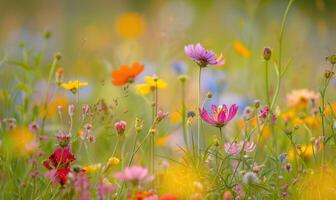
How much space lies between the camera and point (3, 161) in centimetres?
137

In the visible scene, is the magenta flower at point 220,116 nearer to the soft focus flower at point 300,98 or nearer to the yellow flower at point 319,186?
the yellow flower at point 319,186

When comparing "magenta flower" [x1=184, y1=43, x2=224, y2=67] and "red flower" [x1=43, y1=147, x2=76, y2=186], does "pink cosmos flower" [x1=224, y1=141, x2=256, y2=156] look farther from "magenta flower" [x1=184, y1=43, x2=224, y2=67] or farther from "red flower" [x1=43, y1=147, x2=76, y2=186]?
"red flower" [x1=43, y1=147, x2=76, y2=186]

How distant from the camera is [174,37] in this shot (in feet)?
9.55

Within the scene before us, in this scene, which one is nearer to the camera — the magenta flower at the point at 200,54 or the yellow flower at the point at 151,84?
the magenta flower at the point at 200,54

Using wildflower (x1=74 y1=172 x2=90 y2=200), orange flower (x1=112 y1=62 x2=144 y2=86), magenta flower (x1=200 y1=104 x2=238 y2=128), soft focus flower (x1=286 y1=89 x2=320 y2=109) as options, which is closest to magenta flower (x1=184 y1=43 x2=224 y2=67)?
magenta flower (x1=200 y1=104 x2=238 y2=128)

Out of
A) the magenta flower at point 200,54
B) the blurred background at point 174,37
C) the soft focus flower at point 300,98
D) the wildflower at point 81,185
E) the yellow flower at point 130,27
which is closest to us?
the wildflower at point 81,185

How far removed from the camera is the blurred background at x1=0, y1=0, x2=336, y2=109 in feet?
8.65

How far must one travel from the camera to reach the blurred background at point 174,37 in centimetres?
264

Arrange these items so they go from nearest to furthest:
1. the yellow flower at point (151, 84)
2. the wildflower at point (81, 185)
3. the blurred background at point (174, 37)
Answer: the wildflower at point (81, 185) < the yellow flower at point (151, 84) < the blurred background at point (174, 37)

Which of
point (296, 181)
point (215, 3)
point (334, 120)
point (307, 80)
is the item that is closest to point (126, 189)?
point (296, 181)

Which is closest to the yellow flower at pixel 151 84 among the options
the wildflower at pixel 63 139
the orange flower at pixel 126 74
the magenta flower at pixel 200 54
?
the orange flower at pixel 126 74

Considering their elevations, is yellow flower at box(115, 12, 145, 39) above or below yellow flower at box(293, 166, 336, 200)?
above

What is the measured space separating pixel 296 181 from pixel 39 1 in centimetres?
501

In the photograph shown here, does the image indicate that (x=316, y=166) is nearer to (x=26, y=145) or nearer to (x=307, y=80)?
(x=26, y=145)
